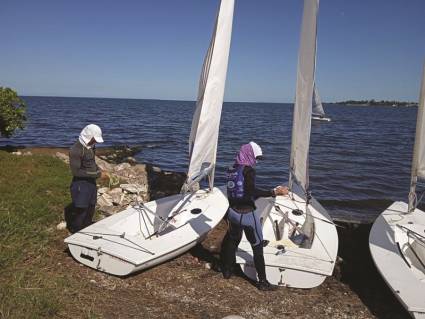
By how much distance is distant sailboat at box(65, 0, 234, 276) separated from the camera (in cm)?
529

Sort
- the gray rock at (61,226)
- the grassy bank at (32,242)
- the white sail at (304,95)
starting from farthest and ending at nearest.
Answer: the white sail at (304,95)
the gray rock at (61,226)
the grassy bank at (32,242)

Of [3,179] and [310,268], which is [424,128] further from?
[3,179]

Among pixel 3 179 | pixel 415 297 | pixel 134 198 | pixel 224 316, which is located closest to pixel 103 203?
pixel 134 198

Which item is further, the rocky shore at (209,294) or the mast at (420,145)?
the mast at (420,145)

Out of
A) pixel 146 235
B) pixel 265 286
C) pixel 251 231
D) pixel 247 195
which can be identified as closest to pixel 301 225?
pixel 265 286

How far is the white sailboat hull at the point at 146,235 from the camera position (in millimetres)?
5141

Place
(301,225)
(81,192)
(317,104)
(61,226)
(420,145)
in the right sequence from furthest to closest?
(317,104) → (301,225) → (61,226) → (420,145) → (81,192)

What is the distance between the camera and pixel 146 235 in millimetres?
6312

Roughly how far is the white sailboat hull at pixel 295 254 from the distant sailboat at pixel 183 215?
982 millimetres

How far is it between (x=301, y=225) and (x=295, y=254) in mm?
1619

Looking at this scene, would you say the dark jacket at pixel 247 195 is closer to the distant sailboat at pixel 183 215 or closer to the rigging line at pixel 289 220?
the distant sailboat at pixel 183 215

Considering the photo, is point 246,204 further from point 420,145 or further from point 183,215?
point 420,145

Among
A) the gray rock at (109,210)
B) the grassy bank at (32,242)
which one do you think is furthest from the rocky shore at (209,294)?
the gray rock at (109,210)

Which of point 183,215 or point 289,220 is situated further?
point 183,215
